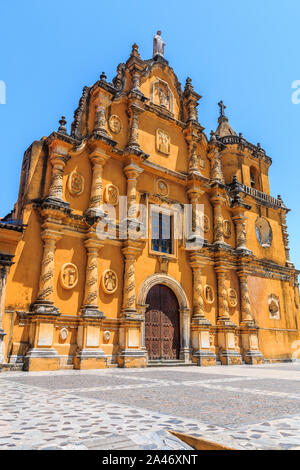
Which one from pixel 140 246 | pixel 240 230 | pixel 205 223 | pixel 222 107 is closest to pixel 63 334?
pixel 140 246

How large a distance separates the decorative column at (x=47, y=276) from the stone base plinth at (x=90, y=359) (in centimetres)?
183

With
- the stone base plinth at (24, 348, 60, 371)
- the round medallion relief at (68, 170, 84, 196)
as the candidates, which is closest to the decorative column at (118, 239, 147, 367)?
the stone base plinth at (24, 348, 60, 371)

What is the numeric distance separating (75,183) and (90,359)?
719cm

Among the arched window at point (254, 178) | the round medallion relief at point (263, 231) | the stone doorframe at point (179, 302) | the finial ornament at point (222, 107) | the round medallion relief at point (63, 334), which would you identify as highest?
the finial ornament at point (222, 107)

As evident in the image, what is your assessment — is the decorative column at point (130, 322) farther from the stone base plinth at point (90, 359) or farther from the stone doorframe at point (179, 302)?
the stone base plinth at point (90, 359)

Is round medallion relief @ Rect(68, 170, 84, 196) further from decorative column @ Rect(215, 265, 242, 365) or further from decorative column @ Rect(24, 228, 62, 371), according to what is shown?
decorative column @ Rect(215, 265, 242, 365)

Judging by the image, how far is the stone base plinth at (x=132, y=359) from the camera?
14.3 meters

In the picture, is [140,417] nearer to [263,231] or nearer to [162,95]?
[162,95]

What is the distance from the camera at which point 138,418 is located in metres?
4.41

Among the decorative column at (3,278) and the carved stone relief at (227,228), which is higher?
the carved stone relief at (227,228)

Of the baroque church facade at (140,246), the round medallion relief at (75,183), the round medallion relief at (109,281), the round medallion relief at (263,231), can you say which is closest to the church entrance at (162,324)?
the baroque church facade at (140,246)

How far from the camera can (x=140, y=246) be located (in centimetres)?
1641
